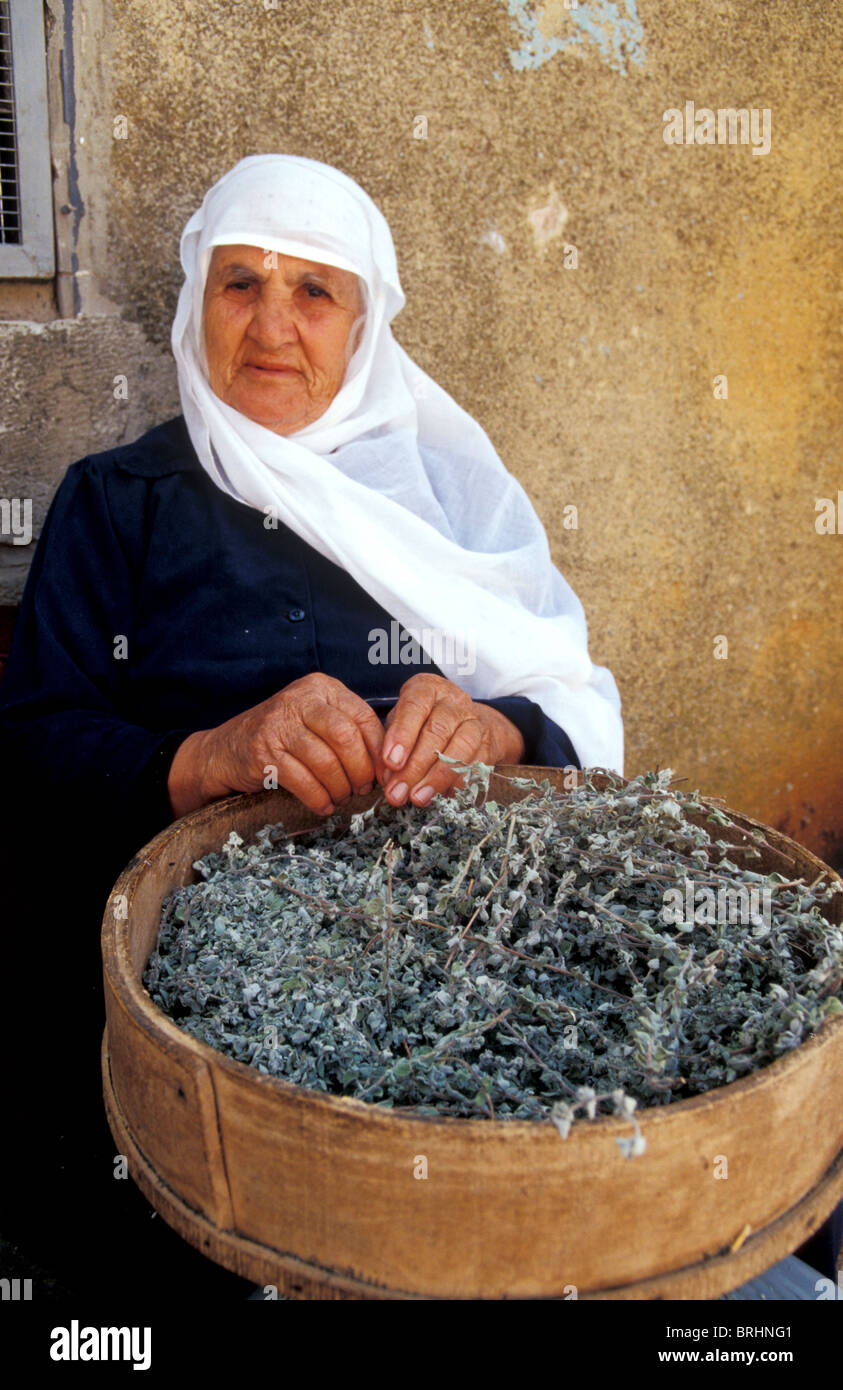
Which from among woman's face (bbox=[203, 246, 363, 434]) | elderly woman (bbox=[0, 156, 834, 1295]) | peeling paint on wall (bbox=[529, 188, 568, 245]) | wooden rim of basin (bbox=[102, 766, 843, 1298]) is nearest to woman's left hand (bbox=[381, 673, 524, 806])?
elderly woman (bbox=[0, 156, 834, 1295])

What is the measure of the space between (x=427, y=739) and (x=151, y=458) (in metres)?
0.93

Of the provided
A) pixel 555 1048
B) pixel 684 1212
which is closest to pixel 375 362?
pixel 555 1048

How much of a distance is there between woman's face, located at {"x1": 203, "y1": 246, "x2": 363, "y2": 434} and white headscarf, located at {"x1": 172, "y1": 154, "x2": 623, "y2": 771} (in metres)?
0.03

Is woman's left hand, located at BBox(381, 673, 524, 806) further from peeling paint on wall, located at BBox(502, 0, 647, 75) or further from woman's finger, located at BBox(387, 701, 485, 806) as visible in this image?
peeling paint on wall, located at BBox(502, 0, 647, 75)

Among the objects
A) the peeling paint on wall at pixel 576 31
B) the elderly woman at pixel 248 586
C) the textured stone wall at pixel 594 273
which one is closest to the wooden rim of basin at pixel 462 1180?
the elderly woman at pixel 248 586

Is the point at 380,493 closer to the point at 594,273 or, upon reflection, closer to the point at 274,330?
the point at 274,330

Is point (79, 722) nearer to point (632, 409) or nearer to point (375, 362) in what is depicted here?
point (375, 362)

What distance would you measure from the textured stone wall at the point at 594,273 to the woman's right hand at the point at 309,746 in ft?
3.67

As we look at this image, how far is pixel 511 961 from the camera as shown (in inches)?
42.3

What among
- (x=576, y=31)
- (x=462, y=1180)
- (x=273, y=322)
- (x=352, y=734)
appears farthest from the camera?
(x=576, y=31)

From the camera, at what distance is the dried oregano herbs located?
952mm

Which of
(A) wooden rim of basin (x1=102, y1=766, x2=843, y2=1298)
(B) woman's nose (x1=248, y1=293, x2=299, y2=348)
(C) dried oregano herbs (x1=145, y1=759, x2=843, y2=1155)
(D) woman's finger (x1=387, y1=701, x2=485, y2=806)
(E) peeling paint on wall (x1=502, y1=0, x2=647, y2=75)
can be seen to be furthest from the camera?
(E) peeling paint on wall (x1=502, y1=0, x2=647, y2=75)

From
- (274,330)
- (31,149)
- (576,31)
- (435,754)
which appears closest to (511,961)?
(435,754)

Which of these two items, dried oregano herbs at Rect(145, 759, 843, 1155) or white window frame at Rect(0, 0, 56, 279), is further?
white window frame at Rect(0, 0, 56, 279)
